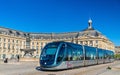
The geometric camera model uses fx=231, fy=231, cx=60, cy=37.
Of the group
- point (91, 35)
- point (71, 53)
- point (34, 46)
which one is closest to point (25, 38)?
point (34, 46)

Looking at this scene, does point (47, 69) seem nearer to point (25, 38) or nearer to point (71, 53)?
point (71, 53)

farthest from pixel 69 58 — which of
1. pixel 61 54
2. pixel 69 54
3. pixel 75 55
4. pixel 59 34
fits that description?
pixel 59 34

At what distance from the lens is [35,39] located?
140125 mm

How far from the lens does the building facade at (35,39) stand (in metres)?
118

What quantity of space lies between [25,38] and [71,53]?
107592mm

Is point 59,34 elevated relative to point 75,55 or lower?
elevated

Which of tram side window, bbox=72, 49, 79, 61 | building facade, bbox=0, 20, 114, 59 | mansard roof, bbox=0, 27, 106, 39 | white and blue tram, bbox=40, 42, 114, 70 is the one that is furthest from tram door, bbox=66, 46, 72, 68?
mansard roof, bbox=0, 27, 106, 39

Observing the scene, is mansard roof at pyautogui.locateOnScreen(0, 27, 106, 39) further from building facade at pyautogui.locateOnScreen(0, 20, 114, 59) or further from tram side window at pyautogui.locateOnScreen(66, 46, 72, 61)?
tram side window at pyautogui.locateOnScreen(66, 46, 72, 61)

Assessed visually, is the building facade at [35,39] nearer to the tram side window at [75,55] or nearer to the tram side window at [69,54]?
the tram side window at [75,55]

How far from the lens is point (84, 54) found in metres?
33.0

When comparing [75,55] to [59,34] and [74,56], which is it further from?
[59,34]

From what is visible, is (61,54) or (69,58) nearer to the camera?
(61,54)

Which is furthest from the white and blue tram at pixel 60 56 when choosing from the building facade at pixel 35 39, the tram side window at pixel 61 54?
the building facade at pixel 35 39

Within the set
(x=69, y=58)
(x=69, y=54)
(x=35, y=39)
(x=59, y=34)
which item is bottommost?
(x=69, y=58)
